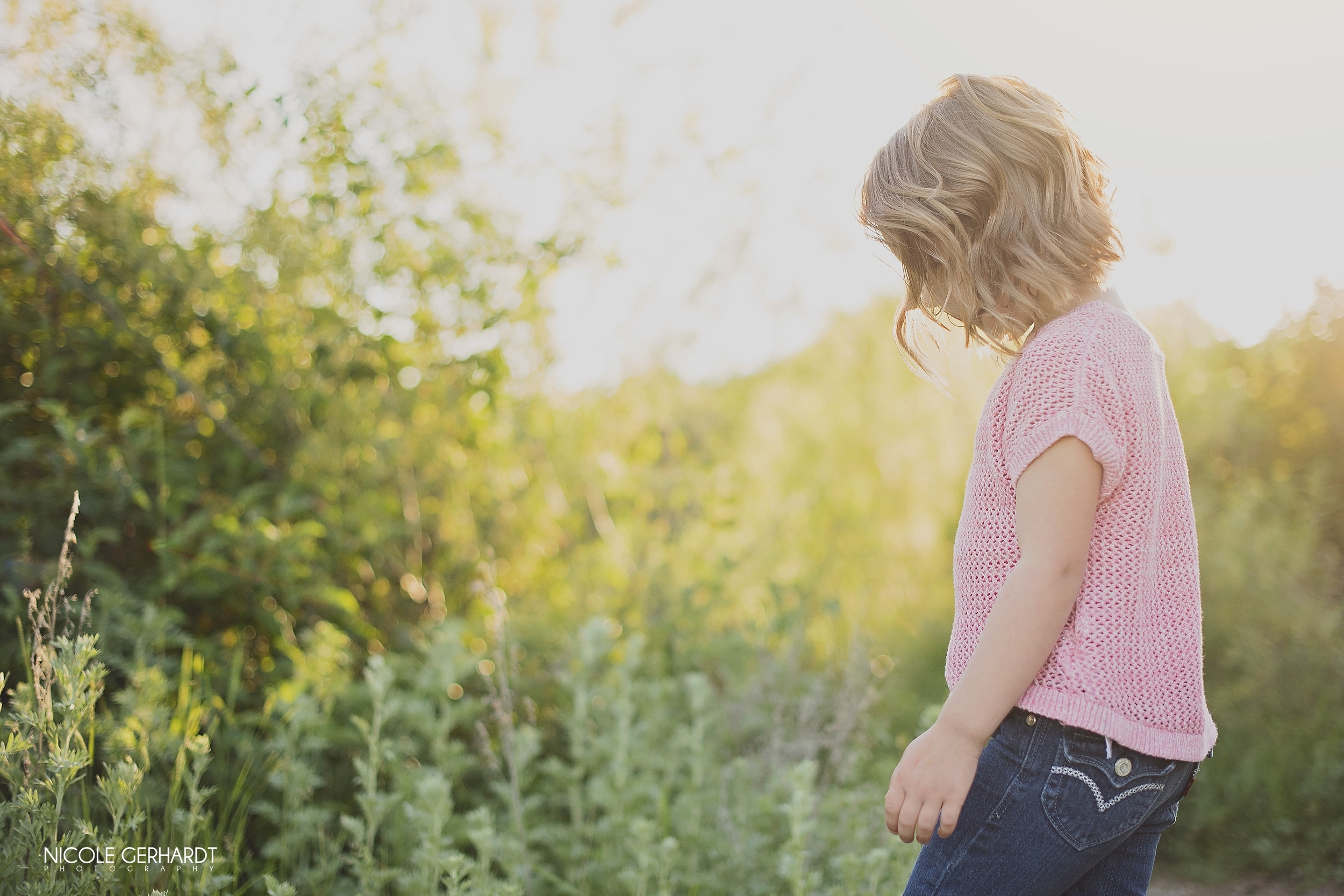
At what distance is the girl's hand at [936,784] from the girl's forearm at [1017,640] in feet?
0.05

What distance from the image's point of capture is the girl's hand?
102cm

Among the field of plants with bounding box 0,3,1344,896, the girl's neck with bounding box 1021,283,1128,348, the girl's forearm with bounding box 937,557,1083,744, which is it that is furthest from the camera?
the field of plants with bounding box 0,3,1344,896

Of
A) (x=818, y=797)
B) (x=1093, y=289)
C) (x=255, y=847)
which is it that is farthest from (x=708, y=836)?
(x=1093, y=289)

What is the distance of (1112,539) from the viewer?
1079 millimetres

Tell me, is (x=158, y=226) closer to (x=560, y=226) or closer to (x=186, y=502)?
(x=186, y=502)

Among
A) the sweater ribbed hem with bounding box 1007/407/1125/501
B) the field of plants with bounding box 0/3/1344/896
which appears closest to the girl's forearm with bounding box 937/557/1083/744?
the sweater ribbed hem with bounding box 1007/407/1125/501

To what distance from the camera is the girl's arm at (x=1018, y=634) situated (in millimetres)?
1016

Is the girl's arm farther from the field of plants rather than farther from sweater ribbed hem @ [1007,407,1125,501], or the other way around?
the field of plants

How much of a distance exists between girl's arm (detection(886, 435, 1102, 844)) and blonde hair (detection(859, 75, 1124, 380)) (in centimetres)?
24

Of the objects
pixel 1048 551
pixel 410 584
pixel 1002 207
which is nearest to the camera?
pixel 1048 551

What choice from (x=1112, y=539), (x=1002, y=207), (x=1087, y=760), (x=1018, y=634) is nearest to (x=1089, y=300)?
(x=1002, y=207)

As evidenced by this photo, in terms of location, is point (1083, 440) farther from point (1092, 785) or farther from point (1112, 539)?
point (1092, 785)

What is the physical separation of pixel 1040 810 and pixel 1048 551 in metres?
0.30

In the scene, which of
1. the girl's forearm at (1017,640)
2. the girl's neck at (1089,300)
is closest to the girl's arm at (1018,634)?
the girl's forearm at (1017,640)
